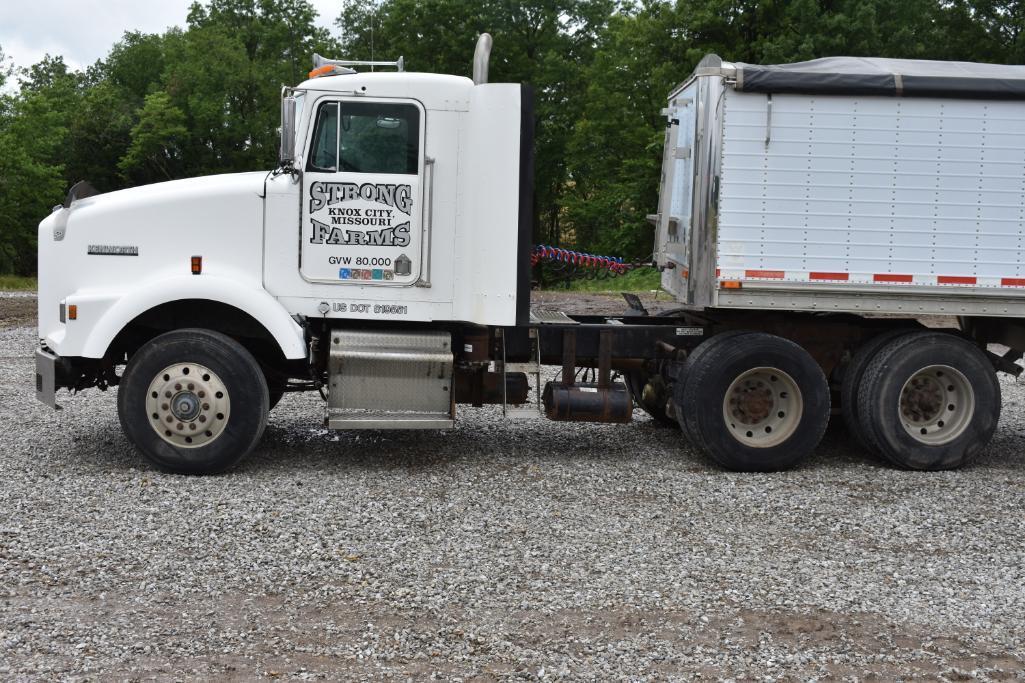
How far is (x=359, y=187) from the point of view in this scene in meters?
8.15

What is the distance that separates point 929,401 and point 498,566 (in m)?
4.41

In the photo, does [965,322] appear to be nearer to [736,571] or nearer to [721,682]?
[736,571]

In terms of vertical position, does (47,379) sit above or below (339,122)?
below

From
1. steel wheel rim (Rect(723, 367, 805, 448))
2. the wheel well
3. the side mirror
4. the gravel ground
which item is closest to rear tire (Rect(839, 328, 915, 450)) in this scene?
the gravel ground

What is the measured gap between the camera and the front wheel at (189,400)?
8023 mm

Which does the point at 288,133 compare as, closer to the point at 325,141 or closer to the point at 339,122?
the point at 325,141

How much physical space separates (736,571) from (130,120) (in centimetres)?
4771

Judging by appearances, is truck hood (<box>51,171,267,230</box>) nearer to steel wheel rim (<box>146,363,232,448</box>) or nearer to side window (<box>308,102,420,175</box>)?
side window (<box>308,102,420,175</box>)

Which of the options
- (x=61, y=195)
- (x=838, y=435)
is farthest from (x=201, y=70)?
(x=838, y=435)

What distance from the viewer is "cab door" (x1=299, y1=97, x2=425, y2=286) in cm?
813

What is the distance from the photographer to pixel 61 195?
45000 mm

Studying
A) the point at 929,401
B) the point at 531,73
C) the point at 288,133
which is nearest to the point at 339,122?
the point at 288,133

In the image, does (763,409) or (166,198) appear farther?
(763,409)

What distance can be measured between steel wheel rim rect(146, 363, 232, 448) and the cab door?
3.48 ft
